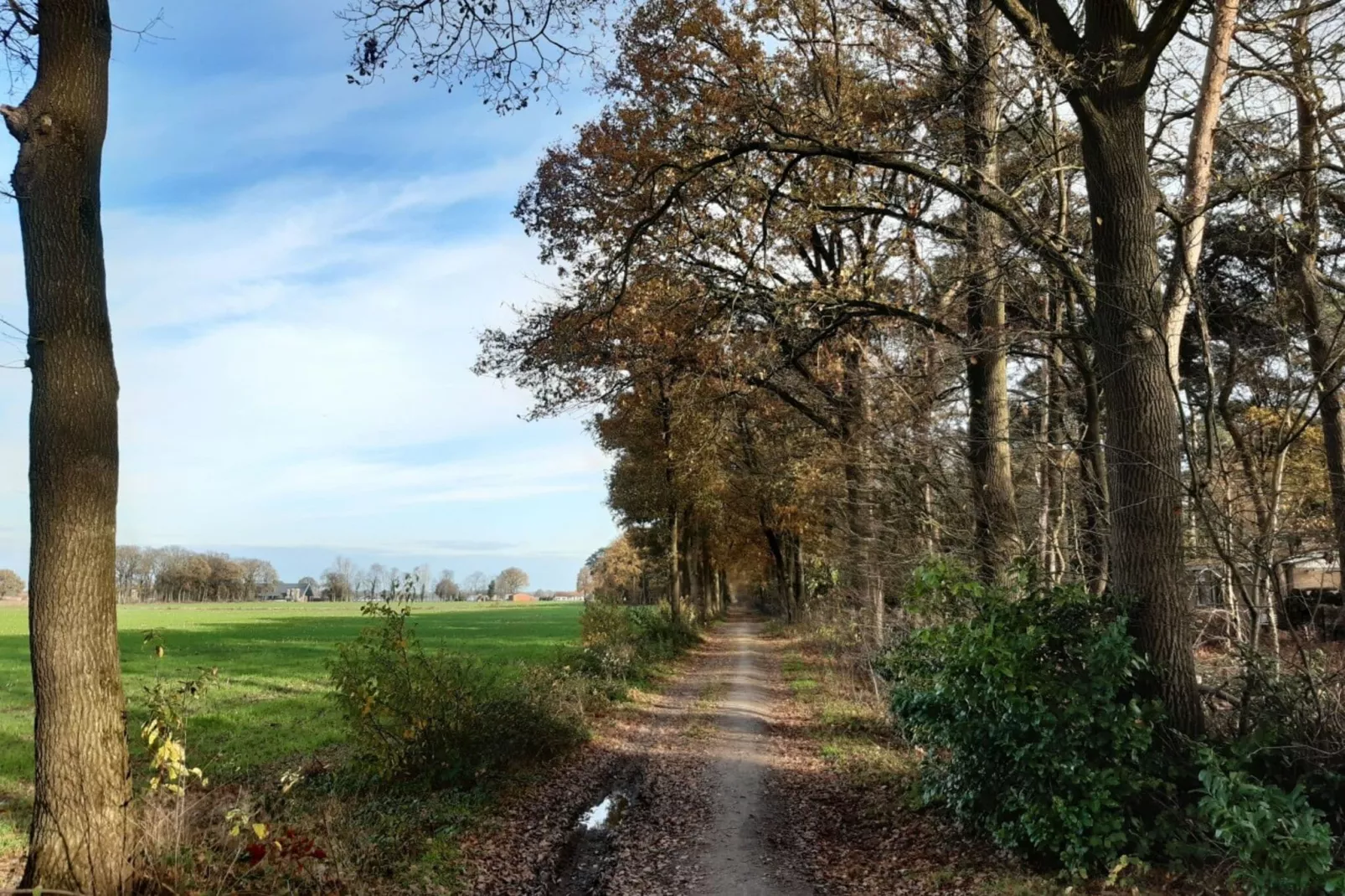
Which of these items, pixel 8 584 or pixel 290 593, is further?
pixel 290 593

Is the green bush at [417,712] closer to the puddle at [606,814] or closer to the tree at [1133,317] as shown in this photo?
the puddle at [606,814]

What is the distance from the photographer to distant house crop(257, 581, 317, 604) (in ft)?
527

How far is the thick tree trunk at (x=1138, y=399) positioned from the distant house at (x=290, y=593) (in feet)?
562

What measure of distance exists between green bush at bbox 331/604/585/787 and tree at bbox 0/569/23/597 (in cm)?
13556

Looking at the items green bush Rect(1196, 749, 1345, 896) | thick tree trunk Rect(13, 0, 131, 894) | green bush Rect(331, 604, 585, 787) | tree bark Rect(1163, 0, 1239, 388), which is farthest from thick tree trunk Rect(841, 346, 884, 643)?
thick tree trunk Rect(13, 0, 131, 894)

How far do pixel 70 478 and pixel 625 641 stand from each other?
17815mm

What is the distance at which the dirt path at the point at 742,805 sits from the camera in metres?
6.54

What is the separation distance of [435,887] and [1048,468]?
1043cm

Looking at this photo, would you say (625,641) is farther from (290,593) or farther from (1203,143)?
(290,593)

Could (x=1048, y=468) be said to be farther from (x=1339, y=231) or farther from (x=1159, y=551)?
(x=1159, y=551)

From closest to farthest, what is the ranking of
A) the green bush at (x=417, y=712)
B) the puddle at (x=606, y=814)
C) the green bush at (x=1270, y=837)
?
the green bush at (x=1270, y=837) → the puddle at (x=606, y=814) → the green bush at (x=417, y=712)

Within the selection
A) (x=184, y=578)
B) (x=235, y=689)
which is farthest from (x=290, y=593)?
(x=235, y=689)

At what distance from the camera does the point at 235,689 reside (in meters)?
19.8

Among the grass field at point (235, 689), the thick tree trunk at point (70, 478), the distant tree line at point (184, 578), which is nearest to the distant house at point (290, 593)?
the distant tree line at point (184, 578)
